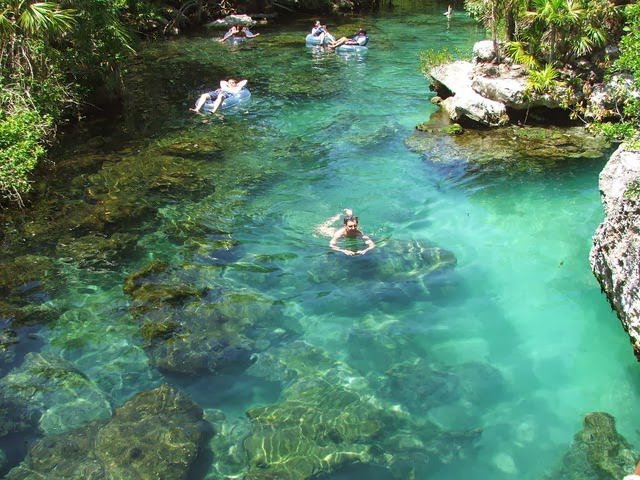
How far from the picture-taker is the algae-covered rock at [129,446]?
7039 millimetres

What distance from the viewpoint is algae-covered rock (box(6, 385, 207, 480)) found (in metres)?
7.04

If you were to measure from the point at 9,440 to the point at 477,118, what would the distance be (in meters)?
14.0

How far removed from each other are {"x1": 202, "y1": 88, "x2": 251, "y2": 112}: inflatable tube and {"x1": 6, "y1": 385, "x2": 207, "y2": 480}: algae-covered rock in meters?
14.1

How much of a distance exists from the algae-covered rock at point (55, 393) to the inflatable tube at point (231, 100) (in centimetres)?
1301

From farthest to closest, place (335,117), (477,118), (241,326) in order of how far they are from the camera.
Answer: (335,117), (477,118), (241,326)

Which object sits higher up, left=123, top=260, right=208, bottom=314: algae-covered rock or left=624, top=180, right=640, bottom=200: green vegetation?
left=624, top=180, right=640, bottom=200: green vegetation

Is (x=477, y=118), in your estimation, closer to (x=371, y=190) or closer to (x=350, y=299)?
(x=371, y=190)

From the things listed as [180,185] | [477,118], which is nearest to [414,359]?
[180,185]

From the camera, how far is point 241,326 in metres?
9.66

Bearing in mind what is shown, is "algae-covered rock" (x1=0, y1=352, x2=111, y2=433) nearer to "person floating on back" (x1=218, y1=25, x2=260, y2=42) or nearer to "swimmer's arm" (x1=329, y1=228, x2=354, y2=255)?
"swimmer's arm" (x1=329, y1=228, x2=354, y2=255)

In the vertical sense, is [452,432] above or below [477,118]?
below

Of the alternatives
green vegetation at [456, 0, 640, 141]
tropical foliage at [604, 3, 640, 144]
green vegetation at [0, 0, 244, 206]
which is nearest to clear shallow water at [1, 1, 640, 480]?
green vegetation at [0, 0, 244, 206]

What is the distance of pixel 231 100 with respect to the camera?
20.9 m

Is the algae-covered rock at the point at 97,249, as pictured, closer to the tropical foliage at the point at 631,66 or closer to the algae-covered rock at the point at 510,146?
the algae-covered rock at the point at 510,146
